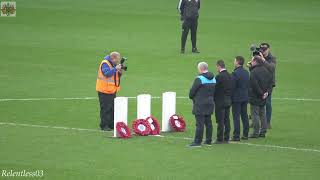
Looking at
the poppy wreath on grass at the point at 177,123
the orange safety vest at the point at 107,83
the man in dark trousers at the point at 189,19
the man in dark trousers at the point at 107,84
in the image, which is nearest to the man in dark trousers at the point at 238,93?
the poppy wreath on grass at the point at 177,123

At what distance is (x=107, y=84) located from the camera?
27234 millimetres

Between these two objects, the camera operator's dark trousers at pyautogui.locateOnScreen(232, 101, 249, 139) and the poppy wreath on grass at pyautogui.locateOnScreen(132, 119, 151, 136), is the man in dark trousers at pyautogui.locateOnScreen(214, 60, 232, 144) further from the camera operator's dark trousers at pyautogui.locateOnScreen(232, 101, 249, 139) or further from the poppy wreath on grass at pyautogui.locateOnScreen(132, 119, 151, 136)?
the poppy wreath on grass at pyautogui.locateOnScreen(132, 119, 151, 136)

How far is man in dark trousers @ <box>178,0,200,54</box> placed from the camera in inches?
1651

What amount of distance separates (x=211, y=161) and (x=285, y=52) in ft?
66.2

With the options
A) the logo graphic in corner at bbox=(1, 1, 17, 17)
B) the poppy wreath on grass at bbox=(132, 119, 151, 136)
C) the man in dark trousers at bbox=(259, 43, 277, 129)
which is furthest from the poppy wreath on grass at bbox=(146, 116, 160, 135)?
the logo graphic in corner at bbox=(1, 1, 17, 17)

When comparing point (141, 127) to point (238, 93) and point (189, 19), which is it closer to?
point (238, 93)

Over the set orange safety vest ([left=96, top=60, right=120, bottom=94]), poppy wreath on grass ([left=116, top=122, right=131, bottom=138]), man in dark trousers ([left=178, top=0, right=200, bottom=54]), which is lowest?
poppy wreath on grass ([left=116, top=122, right=131, bottom=138])

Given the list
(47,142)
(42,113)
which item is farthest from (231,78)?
(42,113)

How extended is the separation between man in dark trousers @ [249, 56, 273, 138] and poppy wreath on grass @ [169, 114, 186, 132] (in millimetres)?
1913

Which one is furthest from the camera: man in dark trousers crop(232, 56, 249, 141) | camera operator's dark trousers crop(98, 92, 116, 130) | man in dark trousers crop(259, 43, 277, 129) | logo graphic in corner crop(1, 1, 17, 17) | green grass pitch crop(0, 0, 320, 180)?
logo graphic in corner crop(1, 1, 17, 17)

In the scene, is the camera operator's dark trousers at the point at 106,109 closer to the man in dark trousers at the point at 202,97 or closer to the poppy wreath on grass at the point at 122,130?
the poppy wreath on grass at the point at 122,130

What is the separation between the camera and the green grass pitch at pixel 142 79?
75.9ft

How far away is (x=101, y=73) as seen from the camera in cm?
2720

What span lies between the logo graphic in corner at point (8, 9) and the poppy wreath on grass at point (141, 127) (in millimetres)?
27970
